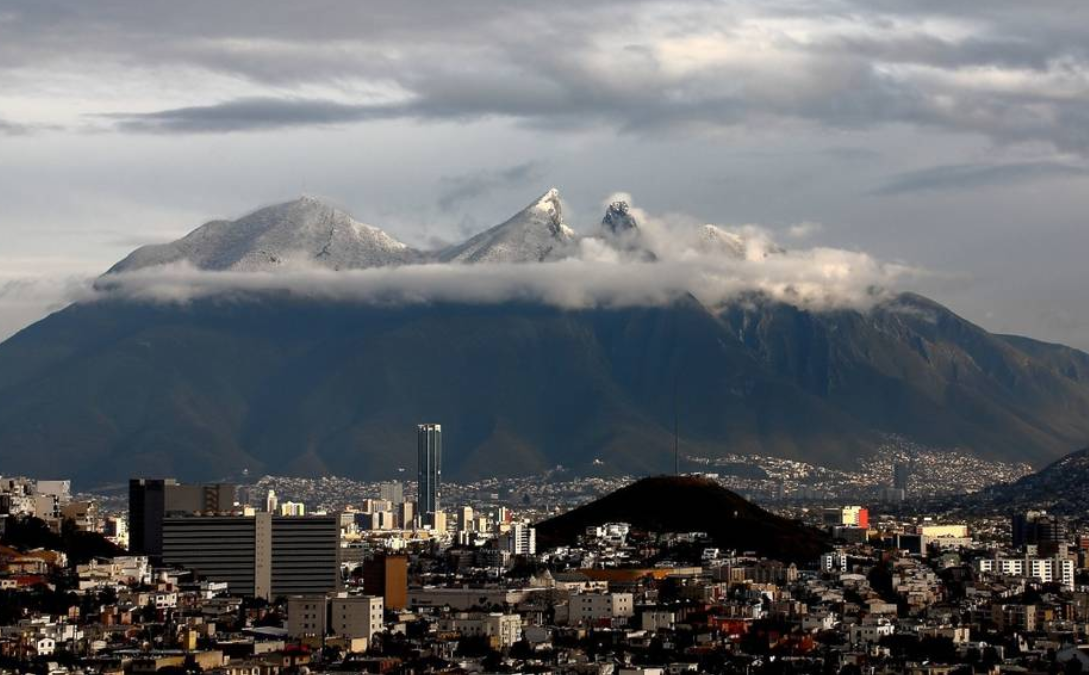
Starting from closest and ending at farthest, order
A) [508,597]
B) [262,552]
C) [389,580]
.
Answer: [389,580] < [508,597] < [262,552]

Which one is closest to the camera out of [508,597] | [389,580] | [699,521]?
[389,580]

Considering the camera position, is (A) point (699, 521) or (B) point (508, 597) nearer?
(B) point (508, 597)

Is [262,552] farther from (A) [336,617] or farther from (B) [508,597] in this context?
(A) [336,617]

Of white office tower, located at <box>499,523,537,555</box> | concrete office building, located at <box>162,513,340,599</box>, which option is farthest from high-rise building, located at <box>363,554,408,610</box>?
white office tower, located at <box>499,523,537,555</box>

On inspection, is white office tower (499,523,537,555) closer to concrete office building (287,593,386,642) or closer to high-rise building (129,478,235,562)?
high-rise building (129,478,235,562)

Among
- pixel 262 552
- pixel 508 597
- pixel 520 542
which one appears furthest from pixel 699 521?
pixel 262 552

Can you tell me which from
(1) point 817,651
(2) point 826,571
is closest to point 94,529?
(2) point 826,571
